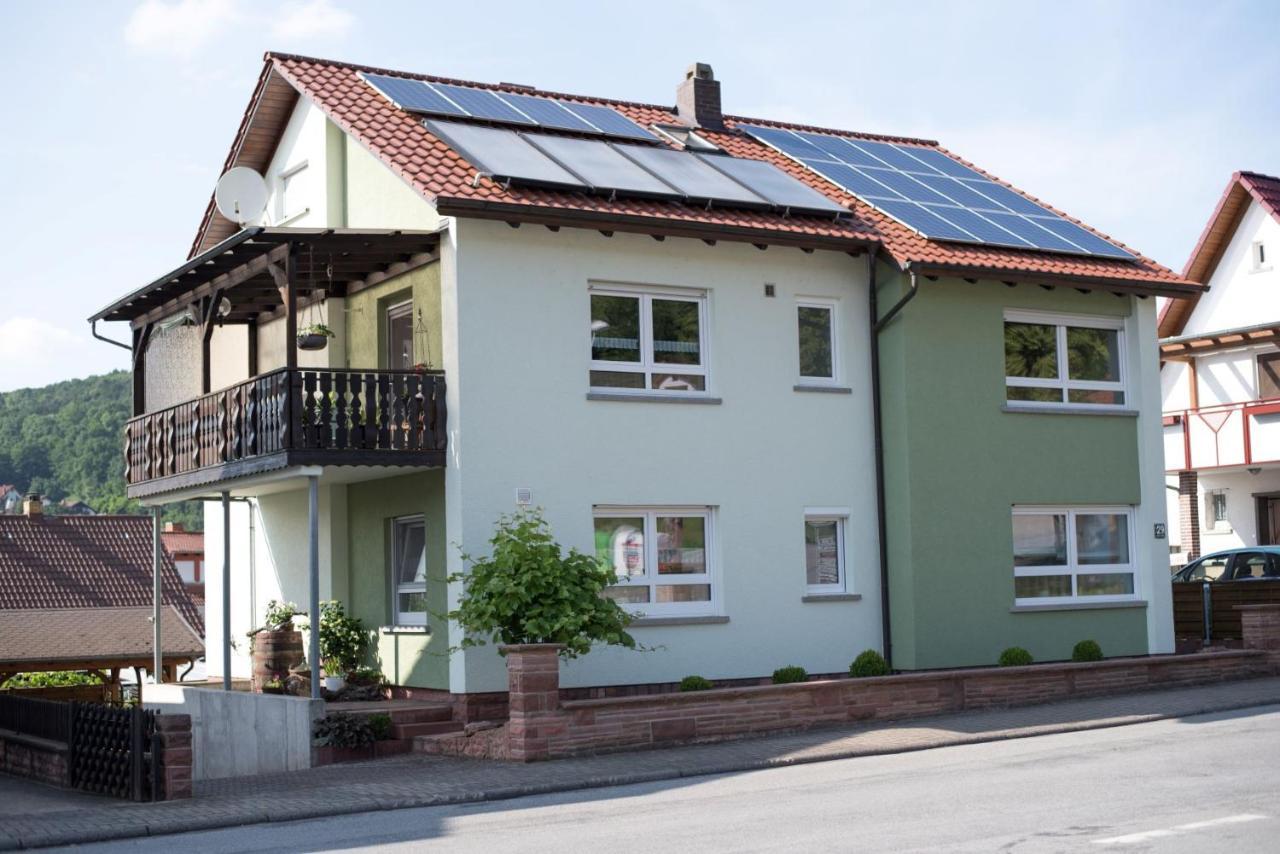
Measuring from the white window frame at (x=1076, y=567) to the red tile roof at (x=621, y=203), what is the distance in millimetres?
3280

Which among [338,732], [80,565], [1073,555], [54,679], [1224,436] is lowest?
[54,679]

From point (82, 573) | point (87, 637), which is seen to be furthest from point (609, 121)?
point (82, 573)

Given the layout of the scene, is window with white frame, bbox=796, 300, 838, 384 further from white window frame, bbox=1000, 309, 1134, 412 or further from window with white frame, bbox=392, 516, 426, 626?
window with white frame, bbox=392, 516, 426, 626

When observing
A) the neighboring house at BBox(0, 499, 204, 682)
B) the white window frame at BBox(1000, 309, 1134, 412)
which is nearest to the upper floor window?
the white window frame at BBox(1000, 309, 1134, 412)

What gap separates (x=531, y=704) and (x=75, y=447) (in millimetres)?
91485

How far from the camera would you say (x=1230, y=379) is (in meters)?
35.8

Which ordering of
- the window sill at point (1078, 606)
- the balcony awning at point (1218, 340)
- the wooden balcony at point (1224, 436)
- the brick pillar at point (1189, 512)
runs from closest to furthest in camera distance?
the window sill at point (1078, 606)
the wooden balcony at point (1224, 436)
the balcony awning at point (1218, 340)
the brick pillar at point (1189, 512)

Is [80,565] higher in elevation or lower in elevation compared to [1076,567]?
higher

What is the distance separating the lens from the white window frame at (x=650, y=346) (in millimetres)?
20312

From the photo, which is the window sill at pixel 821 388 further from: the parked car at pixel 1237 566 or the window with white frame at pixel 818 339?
the parked car at pixel 1237 566

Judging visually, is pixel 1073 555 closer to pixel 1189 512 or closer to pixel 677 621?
pixel 677 621

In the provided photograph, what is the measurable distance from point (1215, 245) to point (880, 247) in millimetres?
18088

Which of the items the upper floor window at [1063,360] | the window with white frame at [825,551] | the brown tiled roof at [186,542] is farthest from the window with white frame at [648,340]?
the brown tiled roof at [186,542]

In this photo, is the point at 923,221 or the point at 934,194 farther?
the point at 934,194
